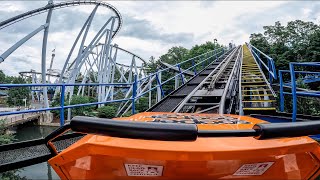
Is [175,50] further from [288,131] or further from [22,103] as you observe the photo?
[288,131]

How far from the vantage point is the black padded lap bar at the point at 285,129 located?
3.86 ft

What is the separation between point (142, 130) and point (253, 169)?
67 cm

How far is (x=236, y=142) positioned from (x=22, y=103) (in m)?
45.2

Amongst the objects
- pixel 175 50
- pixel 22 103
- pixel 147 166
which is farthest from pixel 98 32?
pixel 175 50

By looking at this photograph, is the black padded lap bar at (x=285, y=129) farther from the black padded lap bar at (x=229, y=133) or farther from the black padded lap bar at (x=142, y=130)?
the black padded lap bar at (x=142, y=130)

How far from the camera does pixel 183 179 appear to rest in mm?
1289

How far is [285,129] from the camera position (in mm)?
1209

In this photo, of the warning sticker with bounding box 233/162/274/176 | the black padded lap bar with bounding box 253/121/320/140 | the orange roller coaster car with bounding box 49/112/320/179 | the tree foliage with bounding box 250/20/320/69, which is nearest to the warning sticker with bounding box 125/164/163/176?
the orange roller coaster car with bounding box 49/112/320/179

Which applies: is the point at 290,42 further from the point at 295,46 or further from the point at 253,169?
the point at 253,169

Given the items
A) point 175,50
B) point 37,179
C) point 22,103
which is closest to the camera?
point 37,179

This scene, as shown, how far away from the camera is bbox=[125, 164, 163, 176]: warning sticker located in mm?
1245

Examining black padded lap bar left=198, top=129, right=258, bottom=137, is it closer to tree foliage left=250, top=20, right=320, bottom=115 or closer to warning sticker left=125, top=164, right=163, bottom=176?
warning sticker left=125, top=164, right=163, bottom=176

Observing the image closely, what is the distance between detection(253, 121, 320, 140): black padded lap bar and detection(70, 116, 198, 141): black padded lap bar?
1.10 ft

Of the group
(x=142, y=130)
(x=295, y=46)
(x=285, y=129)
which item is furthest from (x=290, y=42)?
(x=142, y=130)
